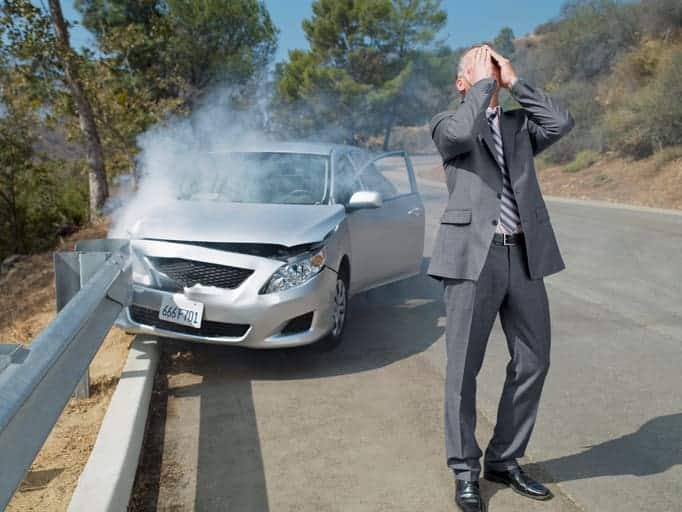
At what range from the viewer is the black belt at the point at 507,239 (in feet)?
10.3

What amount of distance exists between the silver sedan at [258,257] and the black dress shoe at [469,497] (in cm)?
198

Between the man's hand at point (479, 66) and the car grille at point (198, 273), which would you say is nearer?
the man's hand at point (479, 66)

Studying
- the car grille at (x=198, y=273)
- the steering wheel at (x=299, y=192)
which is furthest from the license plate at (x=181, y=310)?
the steering wheel at (x=299, y=192)

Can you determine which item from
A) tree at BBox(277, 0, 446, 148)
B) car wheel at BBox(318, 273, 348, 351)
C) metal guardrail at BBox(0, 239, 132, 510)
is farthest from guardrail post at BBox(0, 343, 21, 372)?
tree at BBox(277, 0, 446, 148)

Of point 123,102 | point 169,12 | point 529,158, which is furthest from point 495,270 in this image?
point 169,12

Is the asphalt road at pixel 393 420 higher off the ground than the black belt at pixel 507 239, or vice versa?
the black belt at pixel 507 239

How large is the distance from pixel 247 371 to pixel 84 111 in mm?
10266

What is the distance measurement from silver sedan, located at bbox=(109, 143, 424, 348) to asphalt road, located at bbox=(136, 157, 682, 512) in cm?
41

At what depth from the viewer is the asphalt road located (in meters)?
A: 3.36

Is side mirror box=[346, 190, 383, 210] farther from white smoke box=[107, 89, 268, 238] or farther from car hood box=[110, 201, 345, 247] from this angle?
white smoke box=[107, 89, 268, 238]

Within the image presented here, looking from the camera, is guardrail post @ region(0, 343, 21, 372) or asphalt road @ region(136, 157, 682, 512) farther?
asphalt road @ region(136, 157, 682, 512)

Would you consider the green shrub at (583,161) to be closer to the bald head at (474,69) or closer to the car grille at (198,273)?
the car grille at (198,273)

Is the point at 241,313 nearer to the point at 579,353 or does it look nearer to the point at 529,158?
the point at 529,158

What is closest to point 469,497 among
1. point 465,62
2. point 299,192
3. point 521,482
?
point 521,482
